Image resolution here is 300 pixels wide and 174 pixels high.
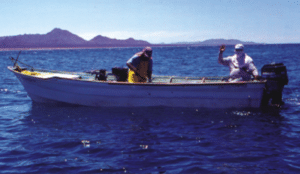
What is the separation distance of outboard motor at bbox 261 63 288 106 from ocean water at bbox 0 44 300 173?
663 mm

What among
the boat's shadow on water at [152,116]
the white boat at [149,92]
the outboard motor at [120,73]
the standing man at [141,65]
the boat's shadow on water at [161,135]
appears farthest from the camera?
the outboard motor at [120,73]

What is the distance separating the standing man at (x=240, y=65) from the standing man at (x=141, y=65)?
2.73 metres

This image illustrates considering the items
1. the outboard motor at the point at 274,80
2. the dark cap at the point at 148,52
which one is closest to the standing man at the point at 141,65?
the dark cap at the point at 148,52

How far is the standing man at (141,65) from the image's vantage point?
32.1 feet

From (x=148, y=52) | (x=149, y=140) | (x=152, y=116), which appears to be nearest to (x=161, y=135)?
(x=149, y=140)

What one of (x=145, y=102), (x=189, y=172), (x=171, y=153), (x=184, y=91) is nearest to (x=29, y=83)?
(x=145, y=102)

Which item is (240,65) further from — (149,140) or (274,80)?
(149,140)

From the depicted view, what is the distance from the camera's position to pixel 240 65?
9.52 metres

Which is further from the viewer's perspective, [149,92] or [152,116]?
[149,92]

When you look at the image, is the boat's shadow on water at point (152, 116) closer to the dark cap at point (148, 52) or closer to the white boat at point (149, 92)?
the white boat at point (149, 92)

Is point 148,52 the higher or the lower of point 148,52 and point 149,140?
the higher

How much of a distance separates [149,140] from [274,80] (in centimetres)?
557

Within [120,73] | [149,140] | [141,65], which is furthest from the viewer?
[120,73]

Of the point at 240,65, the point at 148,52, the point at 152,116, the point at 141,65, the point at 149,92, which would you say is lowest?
the point at 152,116
